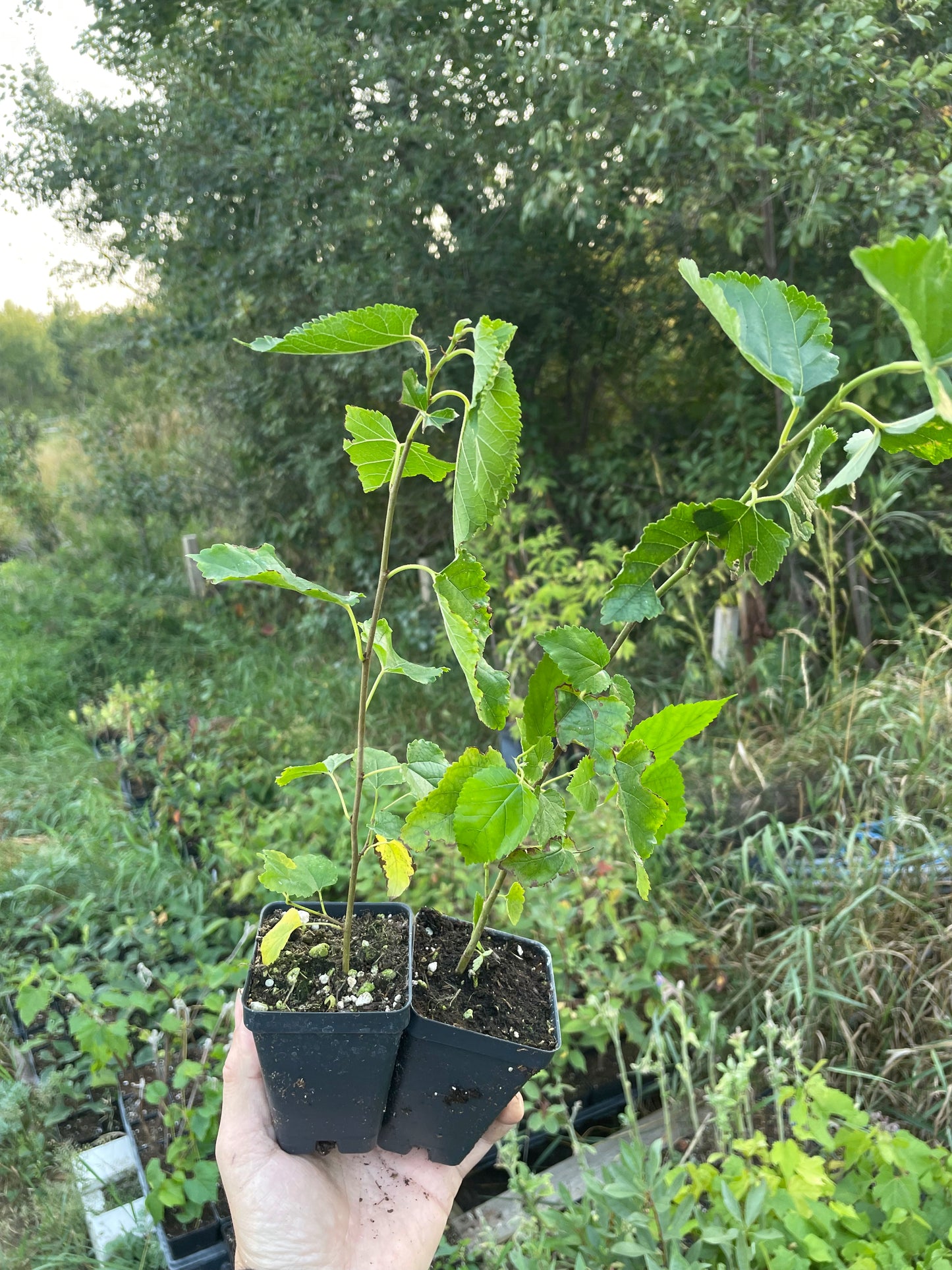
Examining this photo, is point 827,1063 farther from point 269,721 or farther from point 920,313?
point 269,721

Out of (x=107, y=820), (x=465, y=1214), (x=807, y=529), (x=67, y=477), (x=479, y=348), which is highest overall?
(x=479, y=348)

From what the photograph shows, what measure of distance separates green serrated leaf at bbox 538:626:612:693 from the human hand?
65 centimetres

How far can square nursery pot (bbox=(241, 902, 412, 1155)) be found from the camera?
32.9 inches

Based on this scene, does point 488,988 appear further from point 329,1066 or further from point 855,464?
point 855,464

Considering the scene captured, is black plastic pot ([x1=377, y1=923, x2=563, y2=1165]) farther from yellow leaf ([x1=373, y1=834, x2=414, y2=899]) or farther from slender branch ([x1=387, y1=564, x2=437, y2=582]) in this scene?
slender branch ([x1=387, y1=564, x2=437, y2=582])

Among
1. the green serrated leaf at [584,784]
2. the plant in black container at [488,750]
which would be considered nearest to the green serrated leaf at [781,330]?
the plant in black container at [488,750]

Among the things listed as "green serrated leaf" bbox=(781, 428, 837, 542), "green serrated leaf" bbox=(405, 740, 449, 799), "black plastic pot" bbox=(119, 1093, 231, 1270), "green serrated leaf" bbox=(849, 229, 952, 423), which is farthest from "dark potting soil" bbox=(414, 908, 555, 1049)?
"black plastic pot" bbox=(119, 1093, 231, 1270)

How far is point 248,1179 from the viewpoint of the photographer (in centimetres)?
101

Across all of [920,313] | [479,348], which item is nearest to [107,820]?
[479,348]

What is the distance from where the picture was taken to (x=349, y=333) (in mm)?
642

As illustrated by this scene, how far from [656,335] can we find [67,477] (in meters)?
6.08

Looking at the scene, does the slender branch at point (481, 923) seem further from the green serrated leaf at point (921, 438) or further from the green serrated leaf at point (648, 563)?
the green serrated leaf at point (921, 438)

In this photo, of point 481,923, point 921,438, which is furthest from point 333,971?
point 921,438

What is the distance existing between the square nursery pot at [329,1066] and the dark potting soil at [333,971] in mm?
15
